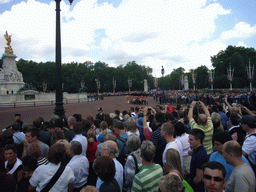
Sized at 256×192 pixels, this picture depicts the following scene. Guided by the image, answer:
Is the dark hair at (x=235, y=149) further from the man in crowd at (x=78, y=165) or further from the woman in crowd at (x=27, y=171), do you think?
the woman in crowd at (x=27, y=171)

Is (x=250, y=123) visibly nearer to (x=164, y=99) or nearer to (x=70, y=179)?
(x=70, y=179)

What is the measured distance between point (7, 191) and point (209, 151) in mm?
4125

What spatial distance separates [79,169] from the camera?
135 inches

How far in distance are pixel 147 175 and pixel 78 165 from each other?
5.02ft

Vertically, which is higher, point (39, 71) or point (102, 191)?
point (39, 71)

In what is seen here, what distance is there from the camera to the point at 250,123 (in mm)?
3717

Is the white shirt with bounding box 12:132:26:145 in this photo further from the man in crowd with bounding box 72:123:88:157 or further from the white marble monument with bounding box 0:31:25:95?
the white marble monument with bounding box 0:31:25:95

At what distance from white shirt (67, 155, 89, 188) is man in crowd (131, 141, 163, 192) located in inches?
52.6

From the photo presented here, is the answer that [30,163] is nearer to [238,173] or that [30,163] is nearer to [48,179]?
[48,179]

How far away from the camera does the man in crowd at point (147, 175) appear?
2.53 meters

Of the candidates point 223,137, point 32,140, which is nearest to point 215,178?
point 223,137

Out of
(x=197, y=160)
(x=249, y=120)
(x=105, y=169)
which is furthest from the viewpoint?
(x=249, y=120)

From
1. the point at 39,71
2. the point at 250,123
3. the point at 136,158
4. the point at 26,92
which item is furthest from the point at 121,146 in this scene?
the point at 39,71

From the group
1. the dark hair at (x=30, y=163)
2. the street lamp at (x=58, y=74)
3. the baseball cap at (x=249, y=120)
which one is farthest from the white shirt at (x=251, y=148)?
the street lamp at (x=58, y=74)
